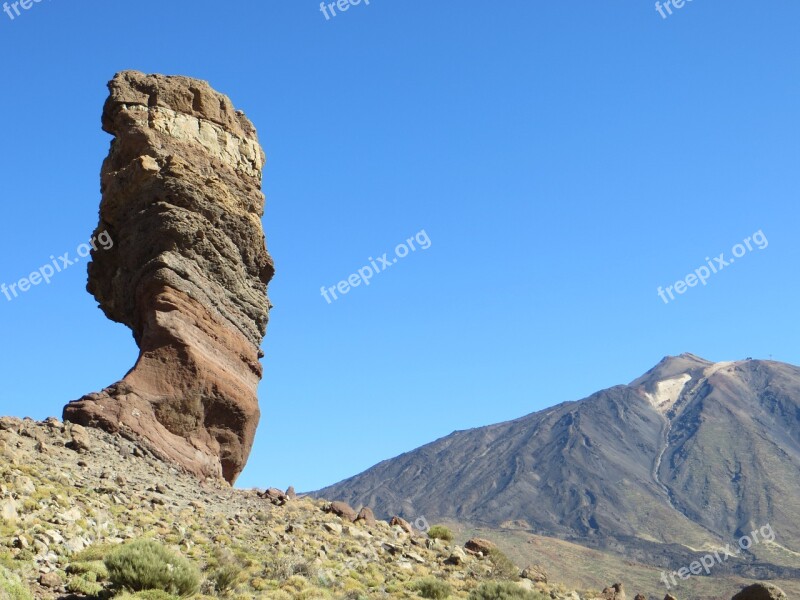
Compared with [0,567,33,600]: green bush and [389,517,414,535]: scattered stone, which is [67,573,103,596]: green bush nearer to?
[0,567,33,600]: green bush

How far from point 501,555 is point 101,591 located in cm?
1141

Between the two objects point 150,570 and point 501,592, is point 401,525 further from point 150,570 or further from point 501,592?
point 150,570

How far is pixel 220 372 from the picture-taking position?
22.8 meters

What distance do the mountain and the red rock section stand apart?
81.6 metres

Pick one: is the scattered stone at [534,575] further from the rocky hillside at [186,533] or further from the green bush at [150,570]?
the green bush at [150,570]

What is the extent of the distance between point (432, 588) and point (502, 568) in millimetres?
4005

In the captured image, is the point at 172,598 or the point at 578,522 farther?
the point at 578,522

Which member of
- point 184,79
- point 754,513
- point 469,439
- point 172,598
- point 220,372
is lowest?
point 754,513

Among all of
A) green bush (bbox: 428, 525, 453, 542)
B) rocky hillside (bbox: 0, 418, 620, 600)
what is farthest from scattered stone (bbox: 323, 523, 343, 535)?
green bush (bbox: 428, 525, 453, 542)

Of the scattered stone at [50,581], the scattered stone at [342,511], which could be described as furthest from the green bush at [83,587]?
the scattered stone at [342,511]

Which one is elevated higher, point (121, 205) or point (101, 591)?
point (121, 205)

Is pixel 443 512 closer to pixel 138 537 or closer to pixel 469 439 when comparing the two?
pixel 469 439

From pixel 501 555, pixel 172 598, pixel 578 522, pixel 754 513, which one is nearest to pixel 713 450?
pixel 754 513

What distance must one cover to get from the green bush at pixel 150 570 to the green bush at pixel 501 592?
6.05 meters
